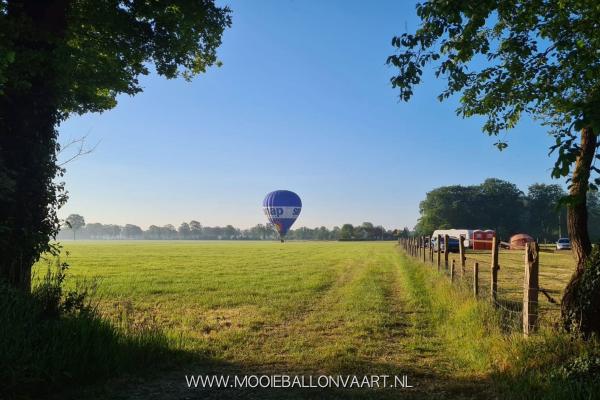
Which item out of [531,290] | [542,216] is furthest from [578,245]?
[542,216]

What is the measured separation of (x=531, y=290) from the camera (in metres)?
7.50

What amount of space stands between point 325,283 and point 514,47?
13.9 metres

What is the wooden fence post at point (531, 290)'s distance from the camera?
7473 millimetres

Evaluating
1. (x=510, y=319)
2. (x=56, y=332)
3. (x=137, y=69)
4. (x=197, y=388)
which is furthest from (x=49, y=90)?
(x=510, y=319)

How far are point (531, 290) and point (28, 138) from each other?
929 cm

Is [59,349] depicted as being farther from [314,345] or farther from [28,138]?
[314,345]

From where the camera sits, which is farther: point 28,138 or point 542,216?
point 542,216

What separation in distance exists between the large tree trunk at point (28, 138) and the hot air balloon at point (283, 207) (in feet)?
279

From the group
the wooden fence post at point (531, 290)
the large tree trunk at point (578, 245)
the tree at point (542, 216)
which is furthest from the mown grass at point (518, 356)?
the tree at point (542, 216)

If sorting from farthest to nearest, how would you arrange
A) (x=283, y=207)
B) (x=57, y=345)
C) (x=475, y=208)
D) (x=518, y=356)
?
(x=475, y=208) → (x=283, y=207) → (x=518, y=356) → (x=57, y=345)

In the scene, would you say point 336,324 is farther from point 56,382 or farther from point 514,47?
point 514,47

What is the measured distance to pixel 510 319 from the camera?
870 centimetres

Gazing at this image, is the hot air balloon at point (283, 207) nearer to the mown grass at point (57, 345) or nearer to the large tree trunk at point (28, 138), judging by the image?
the large tree trunk at point (28, 138)

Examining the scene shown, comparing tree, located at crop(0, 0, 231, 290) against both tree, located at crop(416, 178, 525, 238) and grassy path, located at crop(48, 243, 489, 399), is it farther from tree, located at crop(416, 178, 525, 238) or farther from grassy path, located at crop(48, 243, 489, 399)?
tree, located at crop(416, 178, 525, 238)
